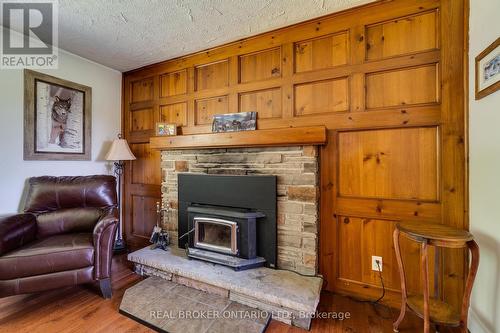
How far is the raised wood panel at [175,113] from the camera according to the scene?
2.76 metres

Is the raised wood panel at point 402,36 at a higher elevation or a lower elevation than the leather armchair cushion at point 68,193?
higher

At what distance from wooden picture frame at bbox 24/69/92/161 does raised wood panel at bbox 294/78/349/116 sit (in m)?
2.69

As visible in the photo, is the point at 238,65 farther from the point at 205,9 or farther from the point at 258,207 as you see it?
the point at 258,207

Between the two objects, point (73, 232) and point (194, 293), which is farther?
point (73, 232)

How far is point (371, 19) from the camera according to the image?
185 cm

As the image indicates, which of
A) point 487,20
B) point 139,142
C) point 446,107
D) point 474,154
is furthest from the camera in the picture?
point 139,142

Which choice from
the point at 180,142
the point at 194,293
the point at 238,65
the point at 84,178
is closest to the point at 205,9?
the point at 238,65

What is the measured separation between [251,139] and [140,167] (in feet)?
6.19

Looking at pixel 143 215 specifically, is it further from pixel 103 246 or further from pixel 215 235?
pixel 215 235

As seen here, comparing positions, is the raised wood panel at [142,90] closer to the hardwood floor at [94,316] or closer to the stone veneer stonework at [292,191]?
the stone veneer stonework at [292,191]

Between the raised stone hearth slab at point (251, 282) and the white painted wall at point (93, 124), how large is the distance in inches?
55.5

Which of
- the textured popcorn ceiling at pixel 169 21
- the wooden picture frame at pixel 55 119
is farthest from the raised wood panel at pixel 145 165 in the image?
the textured popcorn ceiling at pixel 169 21

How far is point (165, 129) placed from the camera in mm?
2727

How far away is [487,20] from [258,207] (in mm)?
2006
